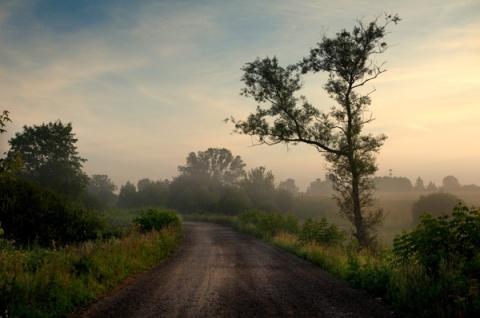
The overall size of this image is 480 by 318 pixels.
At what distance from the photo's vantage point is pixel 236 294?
371 inches

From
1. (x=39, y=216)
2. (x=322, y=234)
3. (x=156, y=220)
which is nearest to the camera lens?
(x=322, y=234)

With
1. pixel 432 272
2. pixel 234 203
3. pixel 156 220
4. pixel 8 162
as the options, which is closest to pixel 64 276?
pixel 8 162

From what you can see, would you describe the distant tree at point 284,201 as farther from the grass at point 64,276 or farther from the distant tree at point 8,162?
the distant tree at point 8,162

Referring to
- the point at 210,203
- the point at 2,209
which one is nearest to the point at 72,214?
the point at 2,209

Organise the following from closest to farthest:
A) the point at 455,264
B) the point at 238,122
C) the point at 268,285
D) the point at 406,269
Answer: the point at 455,264 < the point at 406,269 < the point at 268,285 < the point at 238,122

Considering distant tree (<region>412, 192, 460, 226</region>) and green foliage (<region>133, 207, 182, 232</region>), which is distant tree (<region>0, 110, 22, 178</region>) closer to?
green foliage (<region>133, 207, 182, 232</region>)

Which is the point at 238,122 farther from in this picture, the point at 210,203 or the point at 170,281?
the point at 210,203

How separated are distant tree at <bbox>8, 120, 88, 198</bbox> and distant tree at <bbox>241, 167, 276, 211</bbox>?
33.6 metres

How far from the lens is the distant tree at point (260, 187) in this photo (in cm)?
7236

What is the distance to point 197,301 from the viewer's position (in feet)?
28.4

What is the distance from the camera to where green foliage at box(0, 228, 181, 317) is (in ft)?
24.8

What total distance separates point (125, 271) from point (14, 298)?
4.50m

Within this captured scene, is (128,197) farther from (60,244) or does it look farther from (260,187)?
(60,244)

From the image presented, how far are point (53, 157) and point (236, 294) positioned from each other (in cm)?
5596
